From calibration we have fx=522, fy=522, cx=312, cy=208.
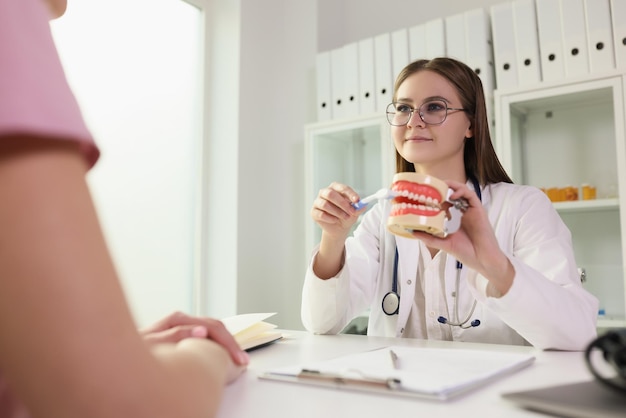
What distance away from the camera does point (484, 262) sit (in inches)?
44.1

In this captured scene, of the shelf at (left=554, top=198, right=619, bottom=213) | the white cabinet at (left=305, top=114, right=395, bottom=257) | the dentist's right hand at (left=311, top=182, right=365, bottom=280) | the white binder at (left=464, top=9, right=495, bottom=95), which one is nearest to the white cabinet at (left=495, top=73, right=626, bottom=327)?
the shelf at (left=554, top=198, right=619, bottom=213)

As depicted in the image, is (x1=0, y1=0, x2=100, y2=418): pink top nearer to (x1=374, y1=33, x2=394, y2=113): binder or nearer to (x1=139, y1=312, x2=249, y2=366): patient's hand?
(x1=139, y1=312, x2=249, y2=366): patient's hand

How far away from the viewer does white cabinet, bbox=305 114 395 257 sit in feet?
9.28

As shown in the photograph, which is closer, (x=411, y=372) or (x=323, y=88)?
(x=411, y=372)

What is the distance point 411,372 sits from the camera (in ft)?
2.50

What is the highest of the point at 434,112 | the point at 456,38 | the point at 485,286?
the point at 456,38

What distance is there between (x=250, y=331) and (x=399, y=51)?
197 cm

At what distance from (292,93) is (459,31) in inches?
43.5

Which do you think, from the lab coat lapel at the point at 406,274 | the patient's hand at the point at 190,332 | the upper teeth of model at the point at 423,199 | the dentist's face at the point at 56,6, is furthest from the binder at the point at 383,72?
the dentist's face at the point at 56,6

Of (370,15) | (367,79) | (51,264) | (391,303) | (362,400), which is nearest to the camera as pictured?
(51,264)

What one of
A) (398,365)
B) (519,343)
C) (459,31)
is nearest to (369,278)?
(519,343)

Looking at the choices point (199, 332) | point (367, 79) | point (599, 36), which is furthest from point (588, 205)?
point (199, 332)

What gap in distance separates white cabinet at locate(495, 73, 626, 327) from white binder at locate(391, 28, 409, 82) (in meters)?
0.55

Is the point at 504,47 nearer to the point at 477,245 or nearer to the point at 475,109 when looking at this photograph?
the point at 475,109
